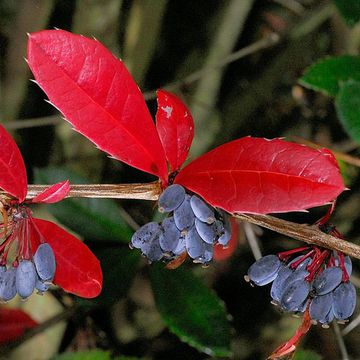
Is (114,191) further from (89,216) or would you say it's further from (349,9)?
(349,9)

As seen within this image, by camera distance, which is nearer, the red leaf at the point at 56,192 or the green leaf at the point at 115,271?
the red leaf at the point at 56,192

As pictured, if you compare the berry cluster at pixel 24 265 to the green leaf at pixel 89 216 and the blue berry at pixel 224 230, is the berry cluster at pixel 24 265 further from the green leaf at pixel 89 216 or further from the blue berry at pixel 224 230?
the green leaf at pixel 89 216

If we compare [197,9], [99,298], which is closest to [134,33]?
[197,9]

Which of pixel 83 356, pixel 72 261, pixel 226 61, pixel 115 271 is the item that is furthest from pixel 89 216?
pixel 226 61

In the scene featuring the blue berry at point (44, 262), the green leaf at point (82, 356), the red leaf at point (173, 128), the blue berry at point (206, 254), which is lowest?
the green leaf at point (82, 356)

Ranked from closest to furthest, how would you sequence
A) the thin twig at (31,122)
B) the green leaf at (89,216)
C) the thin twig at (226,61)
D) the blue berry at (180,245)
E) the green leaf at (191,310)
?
the blue berry at (180,245), the green leaf at (191,310), the green leaf at (89,216), the thin twig at (31,122), the thin twig at (226,61)

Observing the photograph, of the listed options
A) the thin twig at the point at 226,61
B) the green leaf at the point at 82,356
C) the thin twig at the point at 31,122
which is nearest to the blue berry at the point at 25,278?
the green leaf at the point at 82,356

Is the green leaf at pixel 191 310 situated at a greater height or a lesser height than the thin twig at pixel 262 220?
lesser

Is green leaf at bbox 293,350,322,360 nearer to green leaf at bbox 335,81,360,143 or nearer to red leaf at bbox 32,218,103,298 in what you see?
green leaf at bbox 335,81,360,143
